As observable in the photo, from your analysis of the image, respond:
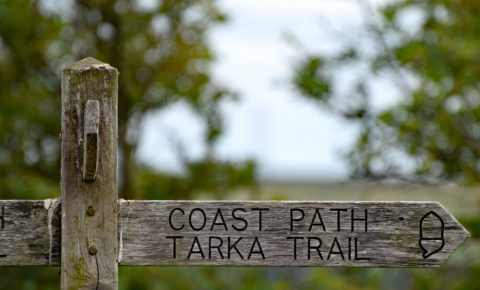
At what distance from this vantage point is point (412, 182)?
30.9ft

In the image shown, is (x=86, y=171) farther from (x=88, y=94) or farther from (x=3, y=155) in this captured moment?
(x=3, y=155)

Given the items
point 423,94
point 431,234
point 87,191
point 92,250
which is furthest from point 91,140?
point 423,94

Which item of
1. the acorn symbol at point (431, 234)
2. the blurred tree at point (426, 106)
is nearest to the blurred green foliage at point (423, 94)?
the blurred tree at point (426, 106)

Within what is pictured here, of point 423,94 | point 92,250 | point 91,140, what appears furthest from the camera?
point 423,94

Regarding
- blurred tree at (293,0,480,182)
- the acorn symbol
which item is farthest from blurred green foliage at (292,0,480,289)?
the acorn symbol

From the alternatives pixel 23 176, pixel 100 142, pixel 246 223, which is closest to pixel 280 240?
pixel 246 223

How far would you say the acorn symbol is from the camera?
351 cm

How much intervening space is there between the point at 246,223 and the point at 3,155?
334 inches

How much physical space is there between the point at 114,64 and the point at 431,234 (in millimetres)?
7796

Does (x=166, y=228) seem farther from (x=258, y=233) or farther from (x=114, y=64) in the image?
(x=114, y=64)

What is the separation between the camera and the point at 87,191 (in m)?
3.45

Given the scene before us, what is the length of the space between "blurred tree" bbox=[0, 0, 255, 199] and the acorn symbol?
7.62m

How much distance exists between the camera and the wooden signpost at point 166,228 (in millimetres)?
3447

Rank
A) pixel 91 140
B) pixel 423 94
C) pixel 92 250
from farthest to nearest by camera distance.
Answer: pixel 423 94 < pixel 92 250 < pixel 91 140
